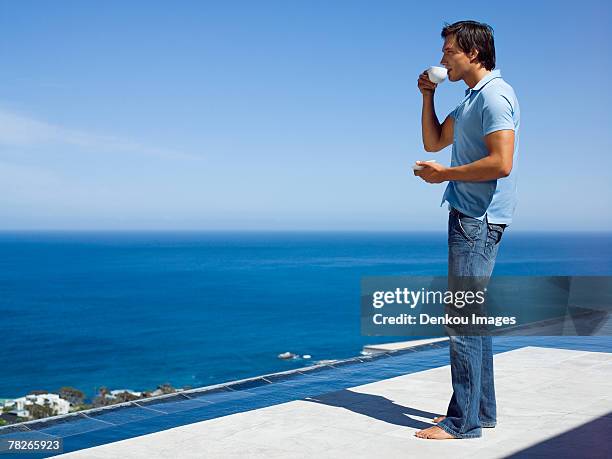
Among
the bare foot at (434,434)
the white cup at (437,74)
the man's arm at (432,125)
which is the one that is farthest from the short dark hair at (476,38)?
the bare foot at (434,434)

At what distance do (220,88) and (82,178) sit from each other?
26.9m

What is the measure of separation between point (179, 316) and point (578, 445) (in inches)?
1631

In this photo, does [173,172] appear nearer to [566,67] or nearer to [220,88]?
[220,88]

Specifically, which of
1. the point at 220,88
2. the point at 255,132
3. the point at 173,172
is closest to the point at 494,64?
the point at 220,88

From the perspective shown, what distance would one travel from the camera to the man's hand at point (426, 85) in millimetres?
2396

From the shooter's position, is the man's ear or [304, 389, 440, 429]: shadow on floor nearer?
the man's ear

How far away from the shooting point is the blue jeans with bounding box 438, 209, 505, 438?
217 cm

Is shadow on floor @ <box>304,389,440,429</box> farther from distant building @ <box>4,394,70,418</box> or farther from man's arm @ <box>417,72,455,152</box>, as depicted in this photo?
distant building @ <box>4,394,70,418</box>

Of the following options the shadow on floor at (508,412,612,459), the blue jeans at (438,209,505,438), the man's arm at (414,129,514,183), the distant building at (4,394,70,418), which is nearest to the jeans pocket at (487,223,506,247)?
the blue jeans at (438,209,505,438)

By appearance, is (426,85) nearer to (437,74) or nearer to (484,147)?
(437,74)

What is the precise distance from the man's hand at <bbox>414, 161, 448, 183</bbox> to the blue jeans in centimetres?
15

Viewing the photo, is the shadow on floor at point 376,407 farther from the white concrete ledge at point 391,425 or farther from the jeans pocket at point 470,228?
the jeans pocket at point 470,228

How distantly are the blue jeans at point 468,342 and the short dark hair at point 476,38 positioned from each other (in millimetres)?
514

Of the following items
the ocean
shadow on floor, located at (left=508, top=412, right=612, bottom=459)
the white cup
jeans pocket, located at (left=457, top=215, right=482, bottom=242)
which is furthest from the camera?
the ocean
